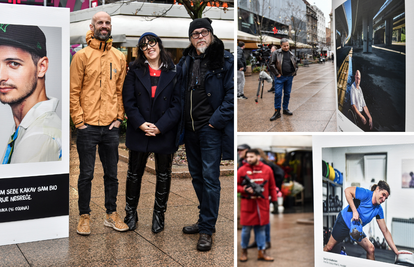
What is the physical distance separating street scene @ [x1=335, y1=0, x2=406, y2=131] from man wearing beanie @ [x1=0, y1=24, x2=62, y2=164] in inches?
99.3

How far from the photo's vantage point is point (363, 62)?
221 centimetres

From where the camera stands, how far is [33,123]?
379 cm

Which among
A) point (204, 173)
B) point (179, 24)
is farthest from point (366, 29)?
point (179, 24)

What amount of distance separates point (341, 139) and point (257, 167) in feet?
1.62

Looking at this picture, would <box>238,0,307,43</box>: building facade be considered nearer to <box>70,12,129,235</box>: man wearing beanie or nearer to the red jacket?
the red jacket

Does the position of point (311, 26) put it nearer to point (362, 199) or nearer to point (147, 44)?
point (362, 199)

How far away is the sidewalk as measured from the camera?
7.53 ft

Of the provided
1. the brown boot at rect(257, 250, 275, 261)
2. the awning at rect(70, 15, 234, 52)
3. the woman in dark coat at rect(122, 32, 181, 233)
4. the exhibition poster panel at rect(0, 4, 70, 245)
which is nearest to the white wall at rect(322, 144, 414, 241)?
the brown boot at rect(257, 250, 275, 261)

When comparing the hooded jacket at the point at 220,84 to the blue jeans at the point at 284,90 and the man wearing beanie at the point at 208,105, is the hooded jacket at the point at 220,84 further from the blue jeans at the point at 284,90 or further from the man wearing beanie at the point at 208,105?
the blue jeans at the point at 284,90

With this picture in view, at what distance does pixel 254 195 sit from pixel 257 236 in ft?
1.27

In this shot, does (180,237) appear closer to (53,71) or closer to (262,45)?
(53,71)

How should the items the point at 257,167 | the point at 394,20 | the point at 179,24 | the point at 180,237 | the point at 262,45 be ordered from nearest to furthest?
1. the point at 394,20
2. the point at 262,45
3. the point at 257,167
4. the point at 180,237
5. the point at 179,24

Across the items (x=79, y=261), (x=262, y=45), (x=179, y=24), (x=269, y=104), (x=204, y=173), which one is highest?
(x=179, y=24)

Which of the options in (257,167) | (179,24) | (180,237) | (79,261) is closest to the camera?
(257,167)
